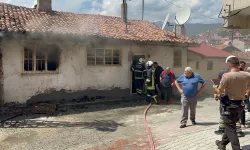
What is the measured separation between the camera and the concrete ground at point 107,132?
5535 mm

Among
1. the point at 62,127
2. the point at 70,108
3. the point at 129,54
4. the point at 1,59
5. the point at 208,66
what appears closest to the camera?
the point at 62,127

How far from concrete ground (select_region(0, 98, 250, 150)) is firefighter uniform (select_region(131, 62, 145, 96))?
3.03 m

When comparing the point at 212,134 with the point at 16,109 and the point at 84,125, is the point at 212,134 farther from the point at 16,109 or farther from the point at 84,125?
the point at 16,109

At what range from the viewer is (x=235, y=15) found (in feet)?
27.9

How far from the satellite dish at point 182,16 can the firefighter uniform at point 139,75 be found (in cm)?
413

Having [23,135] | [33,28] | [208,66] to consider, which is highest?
[33,28]

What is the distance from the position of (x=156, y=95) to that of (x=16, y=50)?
6445 mm

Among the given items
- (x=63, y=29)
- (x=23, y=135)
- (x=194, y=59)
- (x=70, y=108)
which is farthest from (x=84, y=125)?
(x=194, y=59)

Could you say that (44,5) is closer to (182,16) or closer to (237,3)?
(182,16)

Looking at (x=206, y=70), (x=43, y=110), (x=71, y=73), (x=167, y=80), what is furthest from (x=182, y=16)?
(x=43, y=110)

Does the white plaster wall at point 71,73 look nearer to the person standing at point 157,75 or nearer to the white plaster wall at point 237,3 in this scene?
the person standing at point 157,75

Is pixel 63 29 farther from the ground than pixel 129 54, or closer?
farther from the ground

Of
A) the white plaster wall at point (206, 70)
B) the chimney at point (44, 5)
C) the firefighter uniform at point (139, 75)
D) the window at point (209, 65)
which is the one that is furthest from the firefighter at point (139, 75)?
the window at point (209, 65)

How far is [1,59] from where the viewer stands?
932 cm
